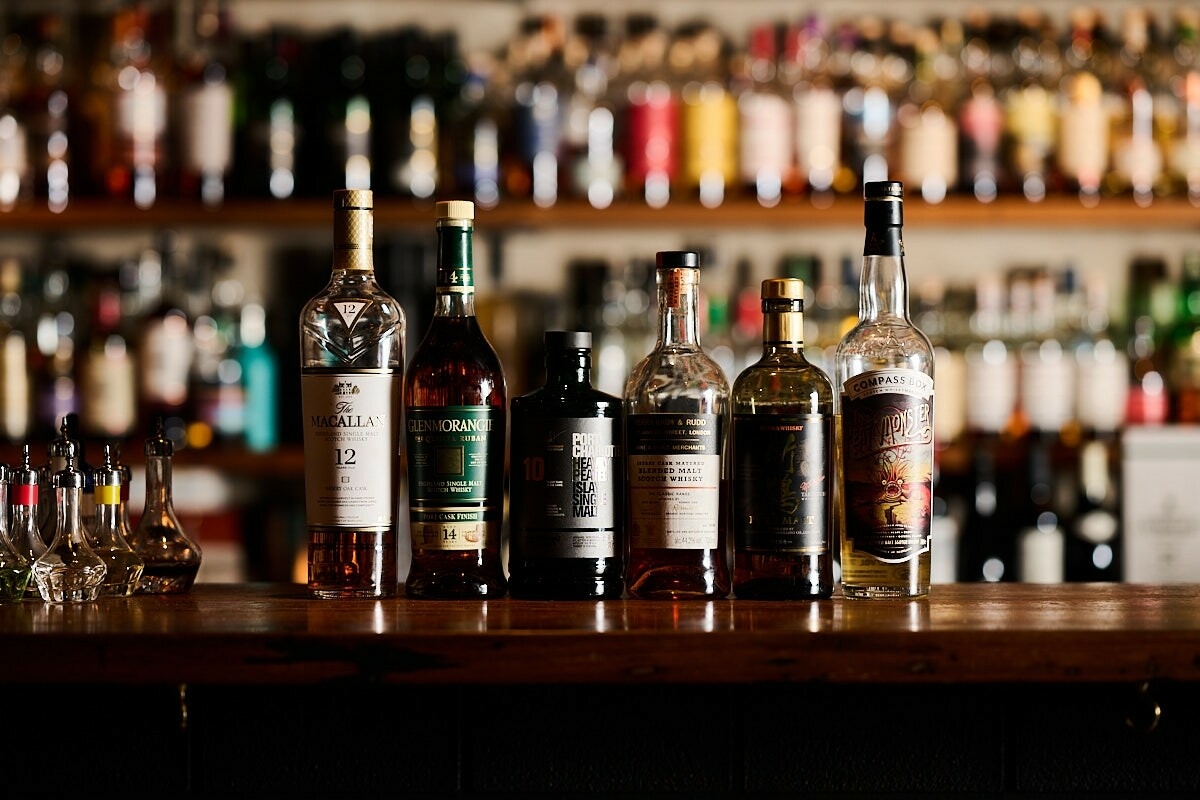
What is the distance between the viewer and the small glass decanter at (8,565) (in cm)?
100

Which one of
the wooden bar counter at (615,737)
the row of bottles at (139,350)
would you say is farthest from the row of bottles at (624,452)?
the row of bottles at (139,350)

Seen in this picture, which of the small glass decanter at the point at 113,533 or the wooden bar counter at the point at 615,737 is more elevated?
the small glass decanter at the point at 113,533

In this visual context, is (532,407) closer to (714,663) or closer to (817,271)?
(714,663)

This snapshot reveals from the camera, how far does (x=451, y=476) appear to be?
100 centimetres

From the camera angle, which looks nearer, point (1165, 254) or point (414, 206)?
point (414, 206)

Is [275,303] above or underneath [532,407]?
above

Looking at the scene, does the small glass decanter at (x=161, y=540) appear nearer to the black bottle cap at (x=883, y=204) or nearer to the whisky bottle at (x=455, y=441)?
the whisky bottle at (x=455, y=441)

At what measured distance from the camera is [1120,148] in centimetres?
233

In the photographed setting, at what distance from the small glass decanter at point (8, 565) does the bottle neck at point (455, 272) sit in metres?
0.34

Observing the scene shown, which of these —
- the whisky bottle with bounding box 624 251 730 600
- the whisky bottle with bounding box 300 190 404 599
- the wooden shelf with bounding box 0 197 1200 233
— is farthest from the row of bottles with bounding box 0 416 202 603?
the wooden shelf with bounding box 0 197 1200 233

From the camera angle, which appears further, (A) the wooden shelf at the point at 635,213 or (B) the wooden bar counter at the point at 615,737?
(A) the wooden shelf at the point at 635,213

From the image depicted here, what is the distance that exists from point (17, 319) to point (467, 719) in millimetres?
1823

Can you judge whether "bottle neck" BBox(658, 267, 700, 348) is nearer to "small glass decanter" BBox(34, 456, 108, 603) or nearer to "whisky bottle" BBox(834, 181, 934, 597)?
"whisky bottle" BBox(834, 181, 934, 597)

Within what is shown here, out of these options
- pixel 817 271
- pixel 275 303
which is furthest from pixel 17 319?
pixel 817 271
